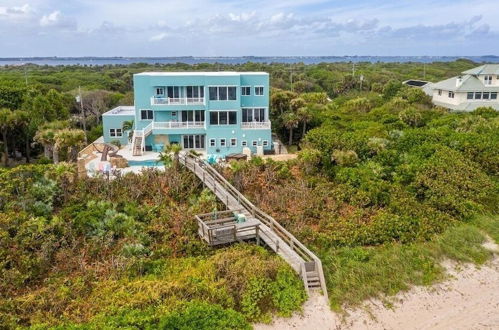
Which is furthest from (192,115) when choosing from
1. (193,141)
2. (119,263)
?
(119,263)

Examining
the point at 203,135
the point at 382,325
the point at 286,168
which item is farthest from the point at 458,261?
the point at 203,135

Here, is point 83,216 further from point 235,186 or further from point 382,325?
point 382,325

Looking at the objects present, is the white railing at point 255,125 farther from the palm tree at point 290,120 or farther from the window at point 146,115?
the window at point 146,115

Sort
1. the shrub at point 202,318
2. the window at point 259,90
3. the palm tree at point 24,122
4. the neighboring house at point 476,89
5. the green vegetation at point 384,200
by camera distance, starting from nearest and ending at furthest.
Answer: the shrub at point 202,318
the green vegetation at point 384,200
the palm tree at point 24,122
the window at point 259,90
the neighboring house at point 476,89

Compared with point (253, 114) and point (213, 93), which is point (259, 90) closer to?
point (253, 114)

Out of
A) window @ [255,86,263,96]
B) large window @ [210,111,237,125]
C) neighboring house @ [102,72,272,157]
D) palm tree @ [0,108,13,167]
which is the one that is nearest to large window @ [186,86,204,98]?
neighboring house @ [102,72,272,157]

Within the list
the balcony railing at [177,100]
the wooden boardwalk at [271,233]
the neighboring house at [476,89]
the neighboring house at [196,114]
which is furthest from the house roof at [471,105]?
the wooden boardwalk at [271,233]

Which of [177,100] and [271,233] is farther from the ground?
[177,100]

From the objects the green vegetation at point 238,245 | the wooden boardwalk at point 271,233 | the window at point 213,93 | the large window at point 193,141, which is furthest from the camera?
the large window at point 193,141

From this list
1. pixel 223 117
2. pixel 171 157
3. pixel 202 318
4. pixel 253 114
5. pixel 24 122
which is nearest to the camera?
pixel 202 318
